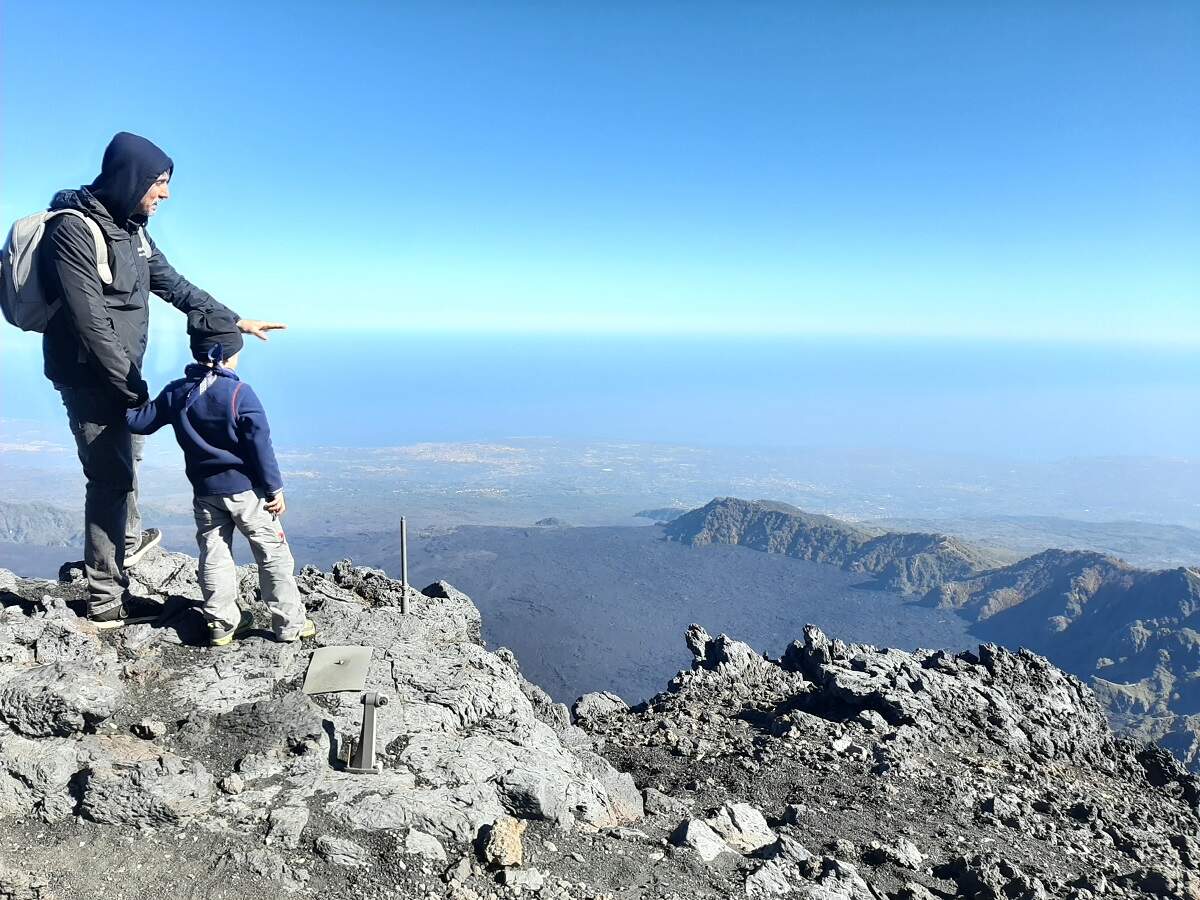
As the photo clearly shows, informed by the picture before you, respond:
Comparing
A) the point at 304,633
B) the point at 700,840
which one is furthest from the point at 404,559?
the point at 700,840

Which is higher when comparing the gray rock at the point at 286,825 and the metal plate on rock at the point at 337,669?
the metal plate on rock at the point at 337,669

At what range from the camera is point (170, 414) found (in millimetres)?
6117

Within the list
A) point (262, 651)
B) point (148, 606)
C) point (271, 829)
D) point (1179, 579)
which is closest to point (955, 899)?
point (271, 829)

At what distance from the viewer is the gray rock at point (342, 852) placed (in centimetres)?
444

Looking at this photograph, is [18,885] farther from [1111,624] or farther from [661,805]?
[1111,624]

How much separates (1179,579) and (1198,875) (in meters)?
76.4

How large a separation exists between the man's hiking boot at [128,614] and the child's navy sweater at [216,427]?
2.18m

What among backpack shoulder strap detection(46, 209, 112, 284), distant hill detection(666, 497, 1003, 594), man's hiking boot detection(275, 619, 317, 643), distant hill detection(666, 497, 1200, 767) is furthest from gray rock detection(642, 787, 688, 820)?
distant hill detection(666, 497, 1003, 594)

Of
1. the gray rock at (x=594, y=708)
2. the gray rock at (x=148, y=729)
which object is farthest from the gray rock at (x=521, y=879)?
the gray rock at (x=594, y=708)

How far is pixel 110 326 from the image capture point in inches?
235

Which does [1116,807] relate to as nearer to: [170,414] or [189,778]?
[189,778]

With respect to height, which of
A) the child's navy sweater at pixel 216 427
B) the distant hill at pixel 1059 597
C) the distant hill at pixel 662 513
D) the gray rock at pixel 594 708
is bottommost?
the distant hill at pixel 662 513

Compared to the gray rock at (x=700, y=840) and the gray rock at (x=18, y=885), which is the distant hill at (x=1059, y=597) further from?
the gray rock at (x=18, y=885)

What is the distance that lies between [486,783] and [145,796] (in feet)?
7.70
